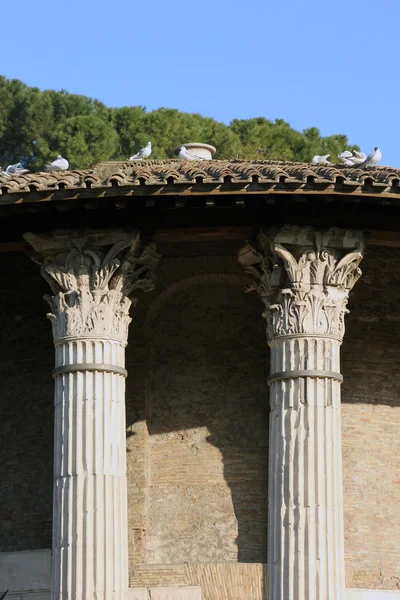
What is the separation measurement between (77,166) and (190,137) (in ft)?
9.67

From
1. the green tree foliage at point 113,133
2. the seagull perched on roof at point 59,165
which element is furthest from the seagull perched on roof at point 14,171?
the green tree foliage at point 113,133

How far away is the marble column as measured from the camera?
12727mm

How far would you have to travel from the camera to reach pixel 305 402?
42.8 feet

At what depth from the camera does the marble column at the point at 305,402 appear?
41.8 ft

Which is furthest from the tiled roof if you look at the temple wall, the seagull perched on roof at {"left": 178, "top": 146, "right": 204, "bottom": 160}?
the seagull perched on roof at {"left": 178, "top": 146, "right": 204, "bottom": 160}

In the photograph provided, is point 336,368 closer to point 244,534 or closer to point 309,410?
point 309,410

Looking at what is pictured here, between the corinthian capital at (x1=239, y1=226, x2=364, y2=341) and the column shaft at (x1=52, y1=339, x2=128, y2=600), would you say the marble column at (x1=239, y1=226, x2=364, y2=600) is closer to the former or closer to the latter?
the corinthian capital at (x1=239, y1=226, x2=364, y2=341)

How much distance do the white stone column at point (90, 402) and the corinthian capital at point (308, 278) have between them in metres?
1.18

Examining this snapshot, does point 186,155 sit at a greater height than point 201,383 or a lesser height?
greater

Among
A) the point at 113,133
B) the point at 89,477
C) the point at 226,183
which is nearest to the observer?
the point at 226,183

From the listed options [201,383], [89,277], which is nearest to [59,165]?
[89,277]

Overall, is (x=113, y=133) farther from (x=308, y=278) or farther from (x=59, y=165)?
(x=308, y=278)

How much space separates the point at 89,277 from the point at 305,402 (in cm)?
217

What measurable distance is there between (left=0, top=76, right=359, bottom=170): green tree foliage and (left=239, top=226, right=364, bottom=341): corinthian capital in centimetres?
1861
